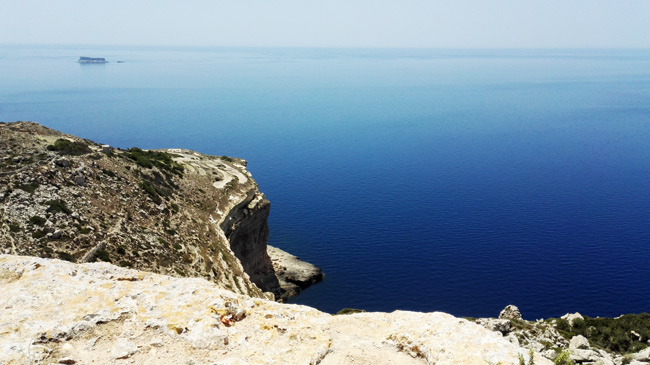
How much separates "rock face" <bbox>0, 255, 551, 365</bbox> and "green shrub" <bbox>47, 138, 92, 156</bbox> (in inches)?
1438

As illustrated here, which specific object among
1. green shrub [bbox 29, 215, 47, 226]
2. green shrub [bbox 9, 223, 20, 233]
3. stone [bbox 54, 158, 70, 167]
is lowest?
green shrub [bbox 9, 223, 20, 233]

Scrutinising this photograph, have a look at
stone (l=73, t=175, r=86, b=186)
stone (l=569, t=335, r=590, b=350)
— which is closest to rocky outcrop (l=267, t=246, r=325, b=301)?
stone (l=73, t=175, r=86, b=186)

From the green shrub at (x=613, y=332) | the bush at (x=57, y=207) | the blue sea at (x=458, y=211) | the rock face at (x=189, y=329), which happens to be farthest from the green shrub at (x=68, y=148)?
the green shrub at (x=613, y=332)

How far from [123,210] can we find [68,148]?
1272cm

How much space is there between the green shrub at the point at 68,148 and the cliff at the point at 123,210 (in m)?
0.11

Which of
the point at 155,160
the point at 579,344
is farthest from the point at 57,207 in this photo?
the point at 579,344

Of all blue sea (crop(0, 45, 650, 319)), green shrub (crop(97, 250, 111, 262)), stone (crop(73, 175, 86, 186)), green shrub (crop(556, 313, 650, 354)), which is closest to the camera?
green shrub (crop(97, 250, 111, 262))

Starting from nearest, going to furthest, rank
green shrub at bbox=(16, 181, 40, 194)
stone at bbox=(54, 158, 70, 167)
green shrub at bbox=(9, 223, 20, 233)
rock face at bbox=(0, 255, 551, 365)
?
rock face at bbox=(0, 255, 551, 365) → green shrub at bbox=(9, 223, 20, 233) → green shrub at bbox=(16, 181, 40, 194) → stone at bbox=(54, 158, 70, 167)

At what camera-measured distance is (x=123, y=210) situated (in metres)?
48.2

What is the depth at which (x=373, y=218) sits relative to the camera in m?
105

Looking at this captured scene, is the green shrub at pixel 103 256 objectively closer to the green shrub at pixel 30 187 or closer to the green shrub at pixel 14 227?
the green shrub at pixel 14 227

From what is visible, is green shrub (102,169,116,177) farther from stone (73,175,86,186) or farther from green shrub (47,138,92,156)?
stone (73,175,86,186)

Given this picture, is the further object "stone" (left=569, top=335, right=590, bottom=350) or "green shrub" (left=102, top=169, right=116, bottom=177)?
"green shrub" (left=102, top=169, right=116, bottom=177)

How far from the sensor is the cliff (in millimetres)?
39000
